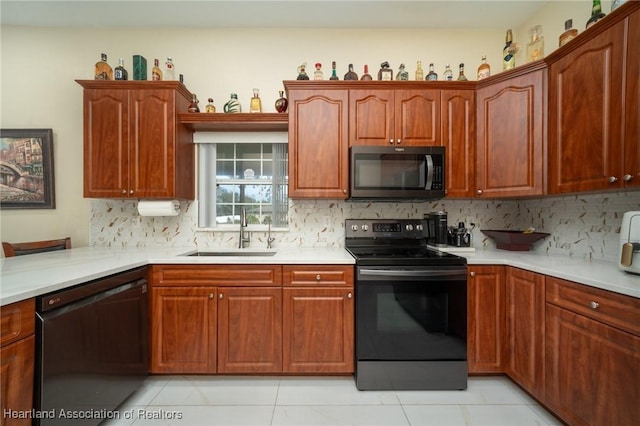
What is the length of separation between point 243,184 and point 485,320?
90.0 inches

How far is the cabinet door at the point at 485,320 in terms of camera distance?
5.98 ft

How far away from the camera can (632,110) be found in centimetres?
133

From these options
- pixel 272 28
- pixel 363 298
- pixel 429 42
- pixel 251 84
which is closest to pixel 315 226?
pixel 363 298

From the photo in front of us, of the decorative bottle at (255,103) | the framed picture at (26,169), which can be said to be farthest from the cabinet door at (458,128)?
the framed picture at (26,169)

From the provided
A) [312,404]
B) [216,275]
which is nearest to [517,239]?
[312,404]

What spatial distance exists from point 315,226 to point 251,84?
1481mm

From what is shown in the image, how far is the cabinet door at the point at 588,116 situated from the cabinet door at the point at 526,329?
0.65 metres

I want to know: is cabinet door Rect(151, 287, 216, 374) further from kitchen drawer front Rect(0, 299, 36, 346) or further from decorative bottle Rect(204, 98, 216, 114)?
decorative bottle Rect(204, 98, 216, 114)

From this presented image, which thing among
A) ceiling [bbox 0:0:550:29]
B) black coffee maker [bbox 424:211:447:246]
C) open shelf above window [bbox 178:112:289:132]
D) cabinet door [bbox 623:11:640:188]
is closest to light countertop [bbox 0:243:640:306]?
black coffee maker [bbox 424:211:447:246]

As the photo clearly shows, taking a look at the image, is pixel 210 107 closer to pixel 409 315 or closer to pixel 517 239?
pixel 409 315

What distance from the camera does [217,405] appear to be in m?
1.63

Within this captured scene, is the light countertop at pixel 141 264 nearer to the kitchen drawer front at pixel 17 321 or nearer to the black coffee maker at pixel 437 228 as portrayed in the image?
the kitchen drawer front at pixel 17 321

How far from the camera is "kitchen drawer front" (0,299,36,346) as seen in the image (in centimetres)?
100

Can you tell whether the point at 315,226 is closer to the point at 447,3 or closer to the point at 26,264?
the point at 26,264
